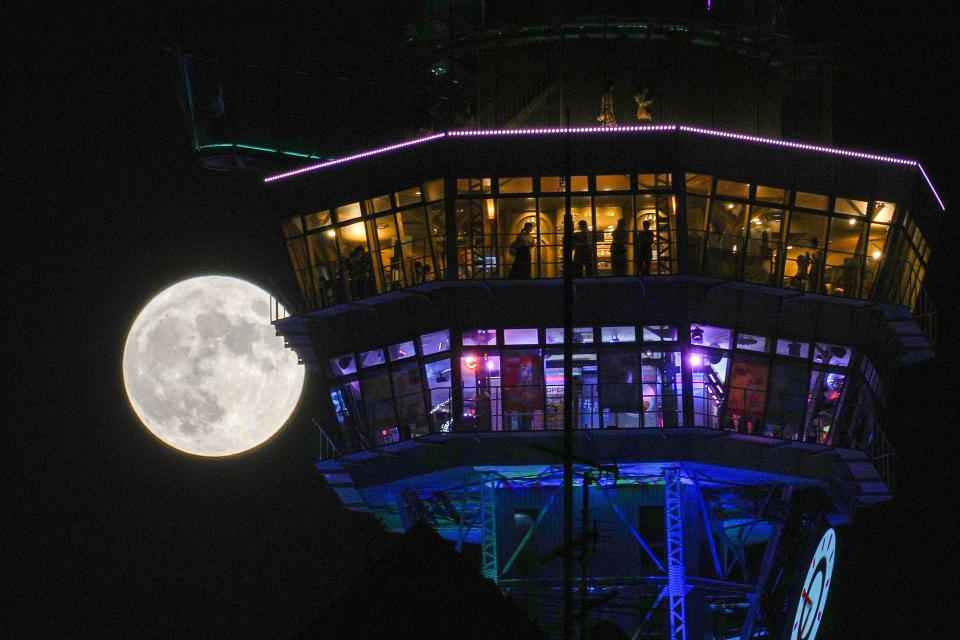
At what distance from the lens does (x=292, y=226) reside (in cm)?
5131

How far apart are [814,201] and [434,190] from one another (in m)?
11.1

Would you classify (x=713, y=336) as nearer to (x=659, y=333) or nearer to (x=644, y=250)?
(x=659, y=333)

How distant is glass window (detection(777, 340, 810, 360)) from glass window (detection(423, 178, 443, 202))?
10.8 m

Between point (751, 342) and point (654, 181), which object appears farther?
point (751, 342)

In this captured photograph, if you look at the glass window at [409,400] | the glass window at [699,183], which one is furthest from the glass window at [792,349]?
the glass window at [409,400]

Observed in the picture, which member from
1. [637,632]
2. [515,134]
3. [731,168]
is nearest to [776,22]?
[731,168]

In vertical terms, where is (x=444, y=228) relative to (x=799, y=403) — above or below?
above

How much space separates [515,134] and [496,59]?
487cm

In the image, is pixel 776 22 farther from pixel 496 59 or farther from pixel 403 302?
pixel 403 302

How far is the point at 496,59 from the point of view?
171 ft

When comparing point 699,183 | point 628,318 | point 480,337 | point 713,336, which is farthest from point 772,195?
point 480,337

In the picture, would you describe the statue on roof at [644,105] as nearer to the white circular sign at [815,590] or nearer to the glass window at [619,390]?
the glass window at [619,390]

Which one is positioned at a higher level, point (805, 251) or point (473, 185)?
point (473, 185)

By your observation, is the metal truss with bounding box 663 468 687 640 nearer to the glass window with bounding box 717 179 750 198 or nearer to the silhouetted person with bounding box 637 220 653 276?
the silhouetted person with bounding box 637 220 653 276
